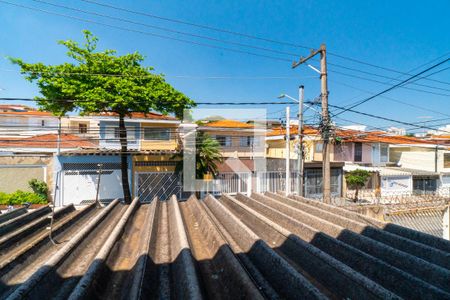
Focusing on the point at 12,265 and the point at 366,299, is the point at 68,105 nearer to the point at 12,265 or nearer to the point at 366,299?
the point at 12,265

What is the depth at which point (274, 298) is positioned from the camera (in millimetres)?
1747

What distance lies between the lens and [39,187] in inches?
640

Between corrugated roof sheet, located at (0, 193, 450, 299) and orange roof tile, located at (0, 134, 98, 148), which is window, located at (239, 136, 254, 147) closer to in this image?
orange roof tile, located at (0, 134, 98, 148)

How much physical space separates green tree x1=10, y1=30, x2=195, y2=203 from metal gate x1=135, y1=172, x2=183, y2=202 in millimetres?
5676

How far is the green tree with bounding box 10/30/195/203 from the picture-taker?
40.3 ft

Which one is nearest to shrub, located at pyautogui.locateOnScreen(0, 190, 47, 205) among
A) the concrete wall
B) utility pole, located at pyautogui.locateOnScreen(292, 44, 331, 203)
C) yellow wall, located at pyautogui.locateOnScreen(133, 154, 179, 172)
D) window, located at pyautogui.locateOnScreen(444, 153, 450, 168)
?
the concrete wall

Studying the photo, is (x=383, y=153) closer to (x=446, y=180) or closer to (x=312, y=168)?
(x=446, y=180)

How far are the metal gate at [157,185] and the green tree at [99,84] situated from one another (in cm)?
568

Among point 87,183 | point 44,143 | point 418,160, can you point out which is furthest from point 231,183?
point 418,160

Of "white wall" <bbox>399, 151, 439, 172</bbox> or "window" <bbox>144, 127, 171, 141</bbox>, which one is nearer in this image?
"window" <bbox>144, 127, 171, 141</bbox>

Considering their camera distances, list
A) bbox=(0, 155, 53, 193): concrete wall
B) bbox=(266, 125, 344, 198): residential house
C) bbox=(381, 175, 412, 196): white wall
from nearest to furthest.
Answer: bbox=(0, 155, 53, 193): concrete wall, bbox=(266, 125, 344, 198): residential house, bbox=(381, 175, 412, 196): white wall

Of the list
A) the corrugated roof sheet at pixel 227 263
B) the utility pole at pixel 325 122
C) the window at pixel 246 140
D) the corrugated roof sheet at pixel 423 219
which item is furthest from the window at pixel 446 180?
the corrugated roof sheet at pixel 227 263

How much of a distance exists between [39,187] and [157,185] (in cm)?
823

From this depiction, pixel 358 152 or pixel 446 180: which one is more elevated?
pixel 358 152
